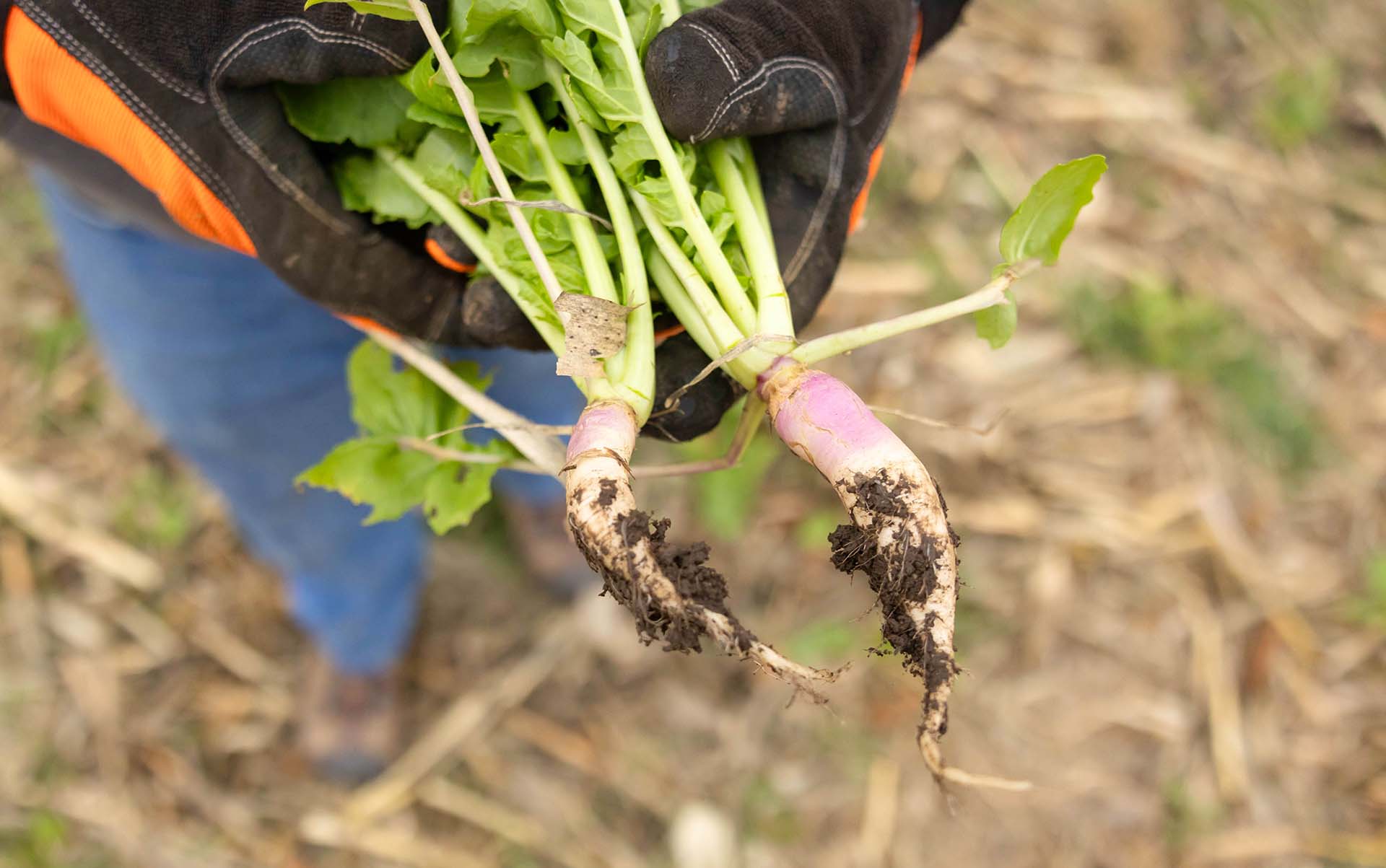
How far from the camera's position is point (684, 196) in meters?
1.65

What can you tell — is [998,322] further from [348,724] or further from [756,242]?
[348,724]

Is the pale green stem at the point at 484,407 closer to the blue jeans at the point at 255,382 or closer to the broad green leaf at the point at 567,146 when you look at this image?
the blue jeans at the point at 255,382

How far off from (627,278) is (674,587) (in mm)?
532

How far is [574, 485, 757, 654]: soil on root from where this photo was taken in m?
1.52

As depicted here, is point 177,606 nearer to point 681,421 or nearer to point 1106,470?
point 681,421

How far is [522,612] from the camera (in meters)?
3.48

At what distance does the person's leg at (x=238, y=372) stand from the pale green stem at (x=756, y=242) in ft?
3.62

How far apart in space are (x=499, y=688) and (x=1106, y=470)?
7.19ft

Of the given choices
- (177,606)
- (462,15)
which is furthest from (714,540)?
(462,15)

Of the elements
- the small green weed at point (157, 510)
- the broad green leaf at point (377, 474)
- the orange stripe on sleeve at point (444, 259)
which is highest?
the orange stripe on sleeve at point (444, 259)

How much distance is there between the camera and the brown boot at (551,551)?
3.40 m

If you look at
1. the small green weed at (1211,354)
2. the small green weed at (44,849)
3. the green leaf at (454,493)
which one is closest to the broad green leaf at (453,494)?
the green leaf at (454,493)

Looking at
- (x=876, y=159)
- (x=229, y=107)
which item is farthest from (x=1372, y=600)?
(x=229, y=107)

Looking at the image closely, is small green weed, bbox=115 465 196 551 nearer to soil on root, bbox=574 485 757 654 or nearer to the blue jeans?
the blue jeans
